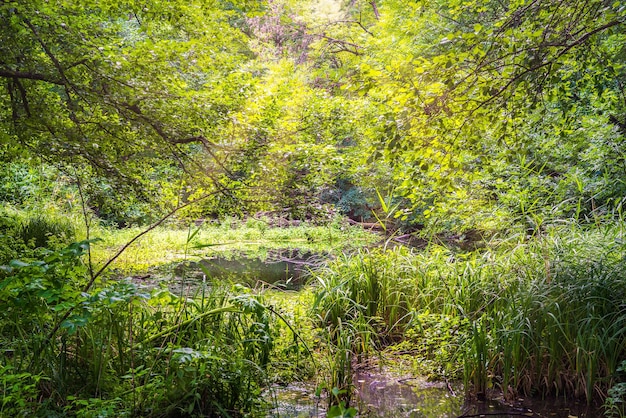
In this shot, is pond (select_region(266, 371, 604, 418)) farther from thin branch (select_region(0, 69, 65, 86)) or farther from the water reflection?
thin branch (select_region(0, 69, 65, 86))

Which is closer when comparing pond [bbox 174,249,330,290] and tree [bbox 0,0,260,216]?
tree [bbox 0,0,260,216]

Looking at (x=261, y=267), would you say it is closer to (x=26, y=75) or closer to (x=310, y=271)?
(x=310, y=271)

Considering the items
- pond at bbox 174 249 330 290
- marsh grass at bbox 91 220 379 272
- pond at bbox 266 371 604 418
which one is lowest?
pond at bbox 266 371 604 418

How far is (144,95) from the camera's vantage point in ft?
16.3

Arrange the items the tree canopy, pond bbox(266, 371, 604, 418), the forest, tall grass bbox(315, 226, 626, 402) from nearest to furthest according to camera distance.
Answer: the forest, pond bbox(266, 371, 604, 418), tall grass bbox(315, 226, 626, 402), the tree canopy

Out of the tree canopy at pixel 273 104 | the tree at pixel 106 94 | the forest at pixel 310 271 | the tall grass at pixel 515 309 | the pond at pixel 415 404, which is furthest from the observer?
the tree at pixel 106 94

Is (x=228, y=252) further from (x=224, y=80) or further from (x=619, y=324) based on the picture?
(x=619, y=324)

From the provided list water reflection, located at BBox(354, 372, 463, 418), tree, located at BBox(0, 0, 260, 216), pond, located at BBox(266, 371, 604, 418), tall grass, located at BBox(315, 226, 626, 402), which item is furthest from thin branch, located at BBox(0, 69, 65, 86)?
water reflection, located at BBox(354, 372, 463, 418)

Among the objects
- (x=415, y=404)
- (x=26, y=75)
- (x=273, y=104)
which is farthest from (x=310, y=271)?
(x=273, y=104)

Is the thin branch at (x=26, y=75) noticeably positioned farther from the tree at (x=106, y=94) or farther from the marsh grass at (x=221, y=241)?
the marsh grass at (x=221, y=241)

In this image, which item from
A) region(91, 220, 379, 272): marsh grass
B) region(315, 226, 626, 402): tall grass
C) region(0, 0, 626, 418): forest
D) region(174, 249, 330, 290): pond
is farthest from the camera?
region(91, 220, 379, 272): marsh grass

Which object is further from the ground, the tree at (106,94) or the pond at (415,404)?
the tree at (106,94)

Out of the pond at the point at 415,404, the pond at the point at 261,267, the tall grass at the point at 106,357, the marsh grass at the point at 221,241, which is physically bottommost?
the pond at the point at 415,404

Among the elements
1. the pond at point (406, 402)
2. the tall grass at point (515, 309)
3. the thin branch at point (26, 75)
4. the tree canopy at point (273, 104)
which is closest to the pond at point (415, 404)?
the pond at point (406, 402)
